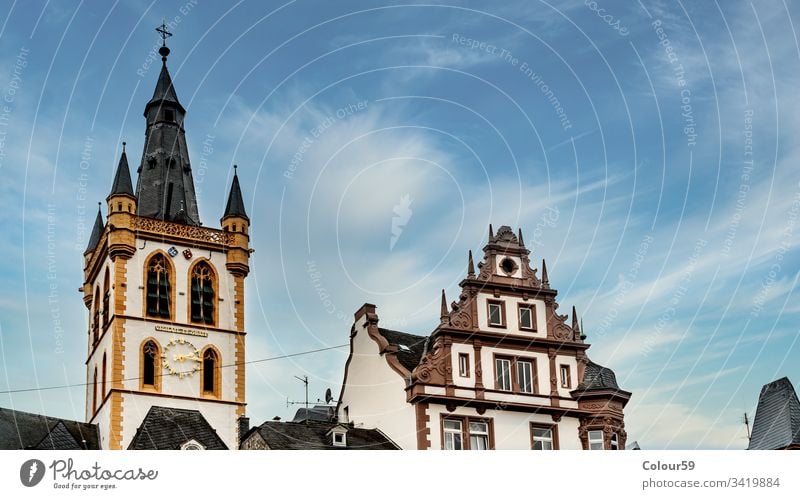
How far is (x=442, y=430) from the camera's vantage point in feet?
146

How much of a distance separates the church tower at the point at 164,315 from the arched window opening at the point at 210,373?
5 cm

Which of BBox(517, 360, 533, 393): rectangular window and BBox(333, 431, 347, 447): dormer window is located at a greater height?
BBox(517, 360, 533, 393): rectangular window

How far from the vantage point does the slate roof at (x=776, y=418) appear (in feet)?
165

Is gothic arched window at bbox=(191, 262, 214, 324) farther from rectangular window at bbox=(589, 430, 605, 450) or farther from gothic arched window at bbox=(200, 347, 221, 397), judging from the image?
rectangular window at bbox=(589, 430, 605, 450)

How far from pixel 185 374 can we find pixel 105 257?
7382mm

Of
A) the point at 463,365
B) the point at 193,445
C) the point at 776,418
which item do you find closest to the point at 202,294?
the point at 193,445

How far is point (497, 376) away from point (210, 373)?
57.8 ft

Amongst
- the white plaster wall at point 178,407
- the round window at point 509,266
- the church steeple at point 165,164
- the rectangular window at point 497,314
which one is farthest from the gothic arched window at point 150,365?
the round window at point 509,266

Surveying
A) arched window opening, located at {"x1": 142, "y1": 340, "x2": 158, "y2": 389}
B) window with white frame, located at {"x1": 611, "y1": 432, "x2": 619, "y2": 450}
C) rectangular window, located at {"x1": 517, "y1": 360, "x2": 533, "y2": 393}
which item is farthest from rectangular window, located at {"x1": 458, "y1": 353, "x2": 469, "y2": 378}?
arched window opening, located at {"x1": 142, "y1": 340, "x2": 158, "y2": 389}

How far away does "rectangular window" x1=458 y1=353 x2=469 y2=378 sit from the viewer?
4547cm

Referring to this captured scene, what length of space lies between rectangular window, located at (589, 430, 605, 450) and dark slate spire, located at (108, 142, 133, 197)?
2545 centimetres

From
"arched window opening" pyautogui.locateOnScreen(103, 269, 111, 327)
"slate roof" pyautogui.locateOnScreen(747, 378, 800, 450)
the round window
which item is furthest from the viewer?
"arched window opening" pyautogui.locateOnScreen(103, 269, 111, 327)

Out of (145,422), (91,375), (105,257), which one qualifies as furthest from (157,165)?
(145,422)
